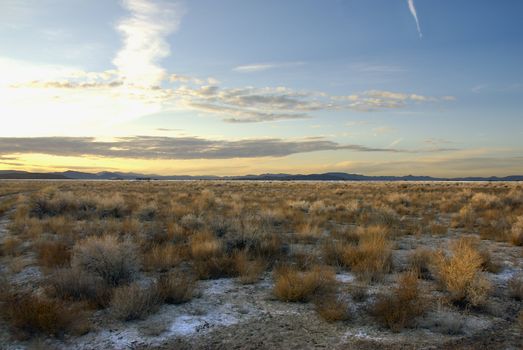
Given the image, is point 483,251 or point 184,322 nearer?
point 184,322

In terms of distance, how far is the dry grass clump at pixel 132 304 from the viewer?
239 inches

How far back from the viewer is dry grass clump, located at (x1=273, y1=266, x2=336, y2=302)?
705 cm

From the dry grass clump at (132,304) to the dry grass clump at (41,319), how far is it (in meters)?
0.49

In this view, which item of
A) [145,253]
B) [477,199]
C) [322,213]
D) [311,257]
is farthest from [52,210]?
[477,199]

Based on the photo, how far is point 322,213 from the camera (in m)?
20.9

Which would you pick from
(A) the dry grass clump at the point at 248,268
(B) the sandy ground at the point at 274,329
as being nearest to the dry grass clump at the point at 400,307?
(B) the sandy ground at the point at 274,329

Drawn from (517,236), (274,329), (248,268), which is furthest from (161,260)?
(517,236)

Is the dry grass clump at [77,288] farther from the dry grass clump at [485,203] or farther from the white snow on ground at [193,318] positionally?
the dry grass clump at [485,203]

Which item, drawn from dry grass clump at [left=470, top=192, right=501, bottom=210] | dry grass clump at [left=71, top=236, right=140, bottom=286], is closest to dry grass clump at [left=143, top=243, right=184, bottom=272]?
dry grass clump at [left=71, top=236, right=140, bottom=286]

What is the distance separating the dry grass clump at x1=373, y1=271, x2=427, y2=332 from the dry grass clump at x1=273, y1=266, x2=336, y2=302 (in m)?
1.18

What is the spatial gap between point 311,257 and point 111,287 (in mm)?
4596

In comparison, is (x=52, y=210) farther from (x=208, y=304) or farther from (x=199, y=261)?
(x=208, y=304)

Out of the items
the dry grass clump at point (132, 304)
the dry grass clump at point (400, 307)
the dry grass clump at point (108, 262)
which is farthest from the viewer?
the dry grass clump at point (108, 262)

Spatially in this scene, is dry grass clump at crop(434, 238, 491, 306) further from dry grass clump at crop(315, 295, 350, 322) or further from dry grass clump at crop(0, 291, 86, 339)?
dry grass clump at crop(0, 291, 86, 339)
